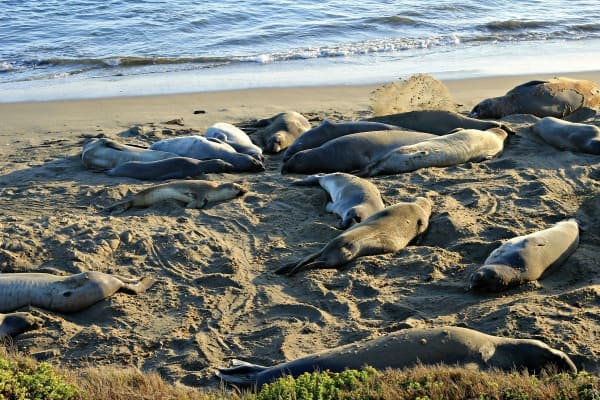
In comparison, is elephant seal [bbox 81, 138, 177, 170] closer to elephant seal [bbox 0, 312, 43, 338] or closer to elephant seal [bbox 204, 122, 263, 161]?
elephant seal [bbox 204, 122, 263, 161]

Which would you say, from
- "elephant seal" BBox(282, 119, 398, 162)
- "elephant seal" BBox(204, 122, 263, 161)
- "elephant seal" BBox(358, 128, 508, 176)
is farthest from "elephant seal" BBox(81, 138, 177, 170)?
"elephant seal" BBox(358, 128, 508, 176)

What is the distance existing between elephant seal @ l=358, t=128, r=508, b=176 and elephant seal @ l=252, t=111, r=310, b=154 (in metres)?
1.52

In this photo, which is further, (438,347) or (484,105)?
(484,105)

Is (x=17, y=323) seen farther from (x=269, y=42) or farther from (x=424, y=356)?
(x=269, y=42)

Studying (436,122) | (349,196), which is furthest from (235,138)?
(349,196)

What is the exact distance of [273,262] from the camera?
6359mm

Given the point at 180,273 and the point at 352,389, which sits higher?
the point at 352,389

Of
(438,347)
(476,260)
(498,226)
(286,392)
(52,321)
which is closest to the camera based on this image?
(286,392)

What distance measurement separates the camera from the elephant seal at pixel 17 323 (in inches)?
209

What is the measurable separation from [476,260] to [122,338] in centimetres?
271

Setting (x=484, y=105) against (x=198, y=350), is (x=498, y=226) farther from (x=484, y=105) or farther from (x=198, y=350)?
(x=484, y=105)

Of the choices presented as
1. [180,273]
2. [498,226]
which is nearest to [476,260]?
[498,226]

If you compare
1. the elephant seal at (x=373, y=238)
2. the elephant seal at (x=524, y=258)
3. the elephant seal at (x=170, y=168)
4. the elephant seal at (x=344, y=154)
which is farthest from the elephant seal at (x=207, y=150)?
the elephant seal at (x=524, y=258)

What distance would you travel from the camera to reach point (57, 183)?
8.46 meters
